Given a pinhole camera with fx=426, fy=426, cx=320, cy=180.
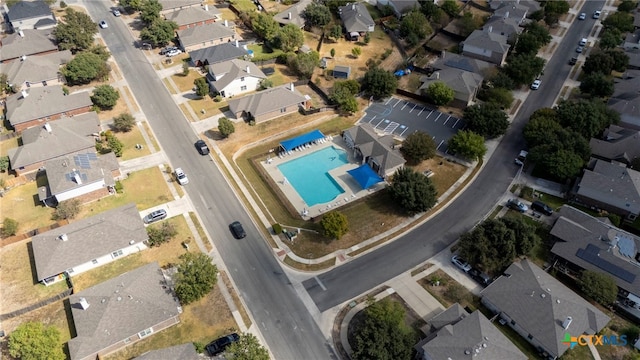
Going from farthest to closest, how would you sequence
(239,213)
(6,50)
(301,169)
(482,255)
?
1. (6,50)
2. (301,169)
3. (239,213)
4. (482,255)

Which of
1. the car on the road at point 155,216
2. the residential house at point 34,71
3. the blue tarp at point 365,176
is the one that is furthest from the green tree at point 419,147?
the residential house at point 34,71

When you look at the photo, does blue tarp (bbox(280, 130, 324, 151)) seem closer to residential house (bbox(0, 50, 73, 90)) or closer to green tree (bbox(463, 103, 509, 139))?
green tree (bbox(463, 103, 509, 139))

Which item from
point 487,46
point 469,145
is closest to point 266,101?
point 469,145

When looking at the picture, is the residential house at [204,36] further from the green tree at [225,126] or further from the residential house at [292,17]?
the green tree at [225,126]

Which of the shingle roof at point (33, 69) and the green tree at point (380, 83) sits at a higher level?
the green tree at point (380, 83)

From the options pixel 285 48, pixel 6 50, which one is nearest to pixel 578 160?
pixel 285 48

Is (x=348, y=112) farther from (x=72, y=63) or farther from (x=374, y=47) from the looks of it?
(x=72, y=63)
